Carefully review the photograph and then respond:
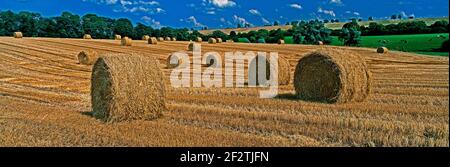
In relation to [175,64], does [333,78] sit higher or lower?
lower

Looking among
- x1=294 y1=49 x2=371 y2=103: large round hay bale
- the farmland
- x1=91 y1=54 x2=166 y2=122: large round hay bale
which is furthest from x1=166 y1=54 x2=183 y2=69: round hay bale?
x1=91 y1=54 x2=166 y2=122: large round hay bale

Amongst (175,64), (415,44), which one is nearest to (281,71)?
(175,64)

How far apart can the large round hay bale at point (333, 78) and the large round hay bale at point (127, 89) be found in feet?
→ 11.8

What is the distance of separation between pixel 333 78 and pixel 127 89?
4429mm

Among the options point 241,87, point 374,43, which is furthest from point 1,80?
point 374,43

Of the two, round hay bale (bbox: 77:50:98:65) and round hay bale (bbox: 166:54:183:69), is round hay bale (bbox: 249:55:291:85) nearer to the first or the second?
round hay bale (bbox: 166:54:183:69)

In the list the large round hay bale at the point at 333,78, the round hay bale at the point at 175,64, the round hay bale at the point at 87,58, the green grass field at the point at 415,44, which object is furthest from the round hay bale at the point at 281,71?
the green grass field at the point at 415,44

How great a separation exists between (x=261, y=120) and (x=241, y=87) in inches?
215

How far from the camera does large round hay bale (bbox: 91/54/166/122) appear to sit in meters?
8.73

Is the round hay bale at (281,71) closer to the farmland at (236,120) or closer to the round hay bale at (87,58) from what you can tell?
the farmland at (236,120)

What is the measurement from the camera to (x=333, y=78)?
35.6ft

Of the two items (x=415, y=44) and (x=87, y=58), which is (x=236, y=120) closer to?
(x=87, y=58)

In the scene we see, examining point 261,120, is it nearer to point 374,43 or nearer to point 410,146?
point 410,146
